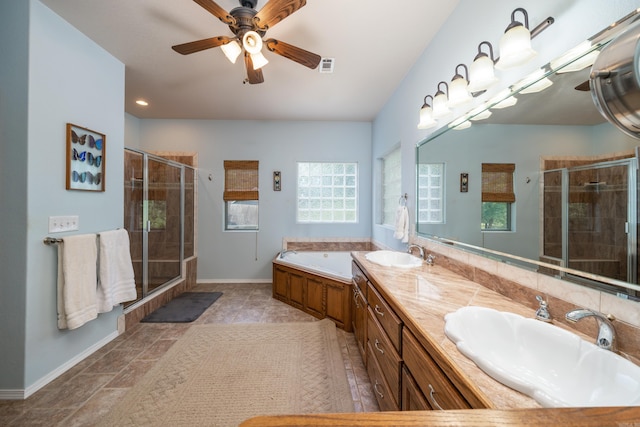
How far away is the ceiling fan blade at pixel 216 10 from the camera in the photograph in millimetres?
1503

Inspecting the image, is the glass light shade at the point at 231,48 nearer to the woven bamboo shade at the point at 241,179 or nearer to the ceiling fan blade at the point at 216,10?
the ceiling fan blade at the point at 216,10

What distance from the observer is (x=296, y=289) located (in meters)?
3.24

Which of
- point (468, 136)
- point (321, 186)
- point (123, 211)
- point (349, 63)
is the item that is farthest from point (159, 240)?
point (468, 136)

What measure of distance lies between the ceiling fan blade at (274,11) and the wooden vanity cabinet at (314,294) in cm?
234

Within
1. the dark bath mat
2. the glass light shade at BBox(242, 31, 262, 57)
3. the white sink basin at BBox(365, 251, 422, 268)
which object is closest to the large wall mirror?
the white sink basin at BBox(365, 251, 422, 268)

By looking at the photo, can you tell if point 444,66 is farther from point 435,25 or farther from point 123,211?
point 123,211

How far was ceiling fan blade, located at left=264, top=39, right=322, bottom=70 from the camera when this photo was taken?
1.83m

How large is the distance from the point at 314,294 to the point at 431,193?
1.76 meters

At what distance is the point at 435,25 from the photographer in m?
1.95

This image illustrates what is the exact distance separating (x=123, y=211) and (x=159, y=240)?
0.89 metres

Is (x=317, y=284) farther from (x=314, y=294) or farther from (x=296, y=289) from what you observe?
(x=296, y=289)

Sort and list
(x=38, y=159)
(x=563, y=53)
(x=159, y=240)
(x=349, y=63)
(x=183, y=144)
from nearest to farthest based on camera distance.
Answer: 1. (x=563, y=53)
2. (x=38, y=159)
3. (x=349, y=63)
4. (x=159, y=240)
5. (x=183, y=144)

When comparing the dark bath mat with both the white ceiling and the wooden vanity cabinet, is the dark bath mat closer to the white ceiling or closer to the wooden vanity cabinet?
the wooden vanity cabinet

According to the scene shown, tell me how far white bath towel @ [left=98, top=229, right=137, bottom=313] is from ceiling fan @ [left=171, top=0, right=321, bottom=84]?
177 cm
